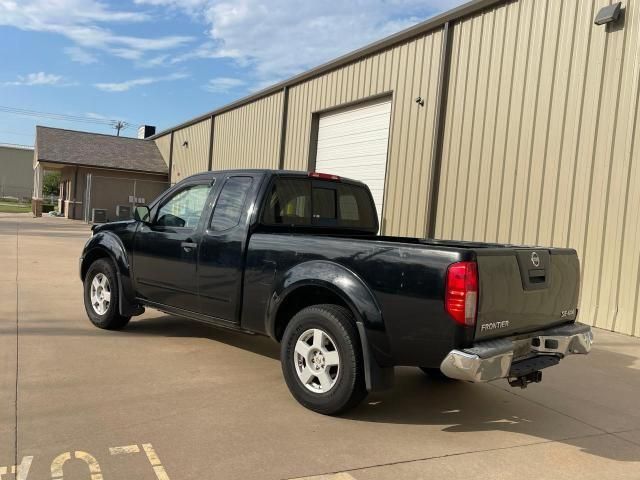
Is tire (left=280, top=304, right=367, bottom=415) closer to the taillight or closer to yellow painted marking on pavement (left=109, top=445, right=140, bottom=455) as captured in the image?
the taillight

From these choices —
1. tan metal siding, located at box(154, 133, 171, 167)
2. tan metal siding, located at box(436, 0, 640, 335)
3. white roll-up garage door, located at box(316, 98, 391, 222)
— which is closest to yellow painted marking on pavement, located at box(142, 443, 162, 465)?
tan metal siding, located at box(436, 0, 640, 335)

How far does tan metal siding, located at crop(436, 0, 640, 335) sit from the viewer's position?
26.8ft

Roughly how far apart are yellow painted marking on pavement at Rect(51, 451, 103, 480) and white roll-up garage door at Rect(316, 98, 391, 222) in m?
10.3

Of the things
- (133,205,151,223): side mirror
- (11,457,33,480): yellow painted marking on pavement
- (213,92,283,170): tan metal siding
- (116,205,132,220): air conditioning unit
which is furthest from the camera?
(116,205,132,220): air conditioning unit

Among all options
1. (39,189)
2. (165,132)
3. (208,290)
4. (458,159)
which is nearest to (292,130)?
(458,159)

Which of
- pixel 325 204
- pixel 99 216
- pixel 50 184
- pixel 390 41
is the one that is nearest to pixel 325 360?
pixel 325 204

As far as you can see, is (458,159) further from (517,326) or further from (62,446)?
(62,446)

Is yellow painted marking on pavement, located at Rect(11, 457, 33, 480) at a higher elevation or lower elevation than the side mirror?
lower

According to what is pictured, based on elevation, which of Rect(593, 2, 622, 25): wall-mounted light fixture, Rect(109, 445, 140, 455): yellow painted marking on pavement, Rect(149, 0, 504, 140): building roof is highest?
Rect(149, 0, 504, 140): building roof

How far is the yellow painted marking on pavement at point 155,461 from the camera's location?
127 inches

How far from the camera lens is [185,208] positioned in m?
5.95

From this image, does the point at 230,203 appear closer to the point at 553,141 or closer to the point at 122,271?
the point at 122,271

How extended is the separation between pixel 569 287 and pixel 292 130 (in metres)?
13.5

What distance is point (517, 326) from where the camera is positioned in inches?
158
